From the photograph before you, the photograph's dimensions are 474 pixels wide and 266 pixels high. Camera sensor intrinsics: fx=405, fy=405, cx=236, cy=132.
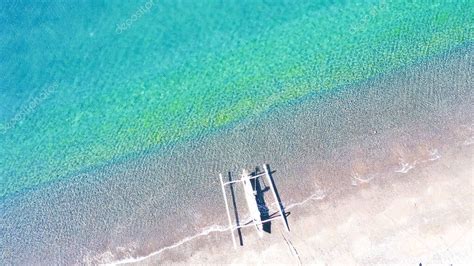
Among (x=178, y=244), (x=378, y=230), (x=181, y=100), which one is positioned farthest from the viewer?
(x=181, y=100)

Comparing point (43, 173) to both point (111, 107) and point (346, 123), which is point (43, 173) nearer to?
point (111, 107)

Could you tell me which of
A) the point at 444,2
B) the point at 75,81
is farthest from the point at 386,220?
the point at 75,81

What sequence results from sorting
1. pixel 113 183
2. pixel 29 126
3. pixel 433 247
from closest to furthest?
pixel 433 247, pixel 113 183, pixel 29 126

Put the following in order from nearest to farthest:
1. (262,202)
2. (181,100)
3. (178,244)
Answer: (178,244) < (262,202) < (181,100)

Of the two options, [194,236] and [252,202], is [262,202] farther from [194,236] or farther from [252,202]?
[194,236]

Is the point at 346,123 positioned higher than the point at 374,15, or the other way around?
the point at 374,15

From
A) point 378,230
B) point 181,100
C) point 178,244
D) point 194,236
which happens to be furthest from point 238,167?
point 378,230

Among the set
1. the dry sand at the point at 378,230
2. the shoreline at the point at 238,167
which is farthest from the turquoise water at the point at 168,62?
the dry sand at the point at 378,230
